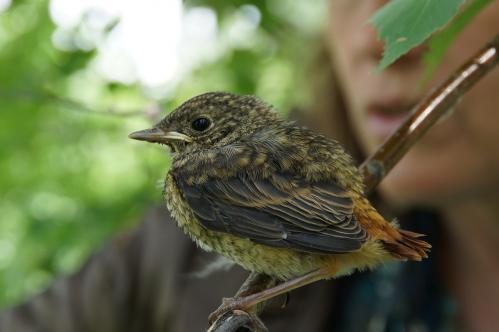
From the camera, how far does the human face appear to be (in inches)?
95.8

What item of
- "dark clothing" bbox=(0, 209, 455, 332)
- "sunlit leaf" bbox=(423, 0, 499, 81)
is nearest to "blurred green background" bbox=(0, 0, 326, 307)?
"dark clothing" bbox=(0, 209, 455, 332)

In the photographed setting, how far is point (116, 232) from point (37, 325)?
0.72 m

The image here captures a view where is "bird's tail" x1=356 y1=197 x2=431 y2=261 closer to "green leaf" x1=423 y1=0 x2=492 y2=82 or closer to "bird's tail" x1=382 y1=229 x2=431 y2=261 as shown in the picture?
"bird's tail" x1=382 y1=229 x2=431 y2=261

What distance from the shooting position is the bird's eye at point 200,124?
1.59 m

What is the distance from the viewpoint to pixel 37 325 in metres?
3.95

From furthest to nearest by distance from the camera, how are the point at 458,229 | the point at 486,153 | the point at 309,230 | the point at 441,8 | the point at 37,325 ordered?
the point at 37,325
the point at 458,229
the point at 486,153
the point at 309,230
the point at 441,8

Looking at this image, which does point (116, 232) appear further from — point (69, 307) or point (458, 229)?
point (458, 229)

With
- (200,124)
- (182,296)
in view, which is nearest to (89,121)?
(182,296)

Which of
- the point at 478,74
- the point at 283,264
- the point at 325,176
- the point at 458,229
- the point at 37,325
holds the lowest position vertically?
the point at 37,325

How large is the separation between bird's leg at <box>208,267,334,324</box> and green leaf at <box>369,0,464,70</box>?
15.4 inches

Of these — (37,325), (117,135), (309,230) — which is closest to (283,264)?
(309,230)

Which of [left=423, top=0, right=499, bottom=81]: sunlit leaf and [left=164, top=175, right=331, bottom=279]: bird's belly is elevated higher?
[left=423, top=0, right=499, bottom=81]: sunlit leaf

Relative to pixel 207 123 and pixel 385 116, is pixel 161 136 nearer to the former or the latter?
pixel 207 123

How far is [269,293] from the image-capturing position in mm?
1279
